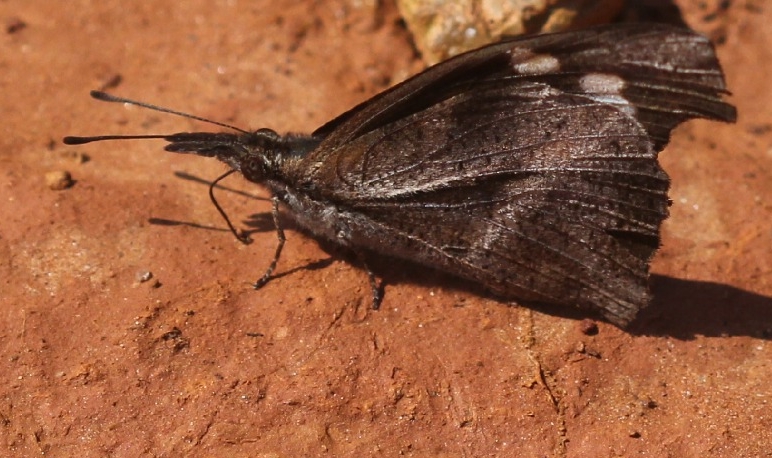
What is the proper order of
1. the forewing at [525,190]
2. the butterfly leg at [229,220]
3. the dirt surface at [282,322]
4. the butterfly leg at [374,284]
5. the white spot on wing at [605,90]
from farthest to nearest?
the butterfly leg at [229,220]
the butterfly leg at [374,284]
the white spot on wing at [605,90]
the forewing at [525,190]
the dirt surface at [282,322]

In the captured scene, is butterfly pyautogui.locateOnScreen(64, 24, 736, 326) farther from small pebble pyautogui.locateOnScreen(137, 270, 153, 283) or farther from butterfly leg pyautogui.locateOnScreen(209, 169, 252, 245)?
small pebble pyautogui.locateOnScreen(137, 270, 153, 283)

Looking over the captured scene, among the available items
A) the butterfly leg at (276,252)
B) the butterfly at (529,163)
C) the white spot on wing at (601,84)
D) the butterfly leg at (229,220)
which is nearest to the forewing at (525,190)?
the butterfly at (529,163)

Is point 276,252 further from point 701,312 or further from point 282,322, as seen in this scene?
point 701,312

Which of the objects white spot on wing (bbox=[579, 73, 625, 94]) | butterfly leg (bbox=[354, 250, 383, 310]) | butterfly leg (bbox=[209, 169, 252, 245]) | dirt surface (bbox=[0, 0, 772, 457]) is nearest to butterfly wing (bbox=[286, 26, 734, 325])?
white spot on wing (bbox=[579, 73, 625, 94])

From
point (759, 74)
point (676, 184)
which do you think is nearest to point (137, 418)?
point (676, 184)

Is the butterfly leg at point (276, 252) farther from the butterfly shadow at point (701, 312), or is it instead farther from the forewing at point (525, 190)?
the butterfly shadow at point (701, 312)

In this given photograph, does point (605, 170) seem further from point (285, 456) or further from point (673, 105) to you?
point (285, 456)

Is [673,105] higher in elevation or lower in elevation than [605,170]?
higher
